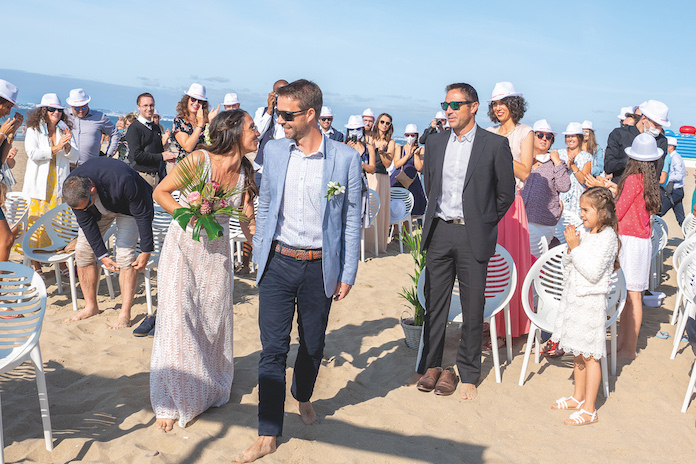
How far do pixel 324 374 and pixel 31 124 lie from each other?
15.9 ft

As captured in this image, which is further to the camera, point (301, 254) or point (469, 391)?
point (469, 391)

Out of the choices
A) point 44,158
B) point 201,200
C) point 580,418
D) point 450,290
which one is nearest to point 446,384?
point 450,290

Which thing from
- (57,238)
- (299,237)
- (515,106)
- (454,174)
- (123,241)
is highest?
(515,106)

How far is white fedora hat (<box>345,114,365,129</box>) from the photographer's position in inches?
391

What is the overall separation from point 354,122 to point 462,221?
5.95 metres

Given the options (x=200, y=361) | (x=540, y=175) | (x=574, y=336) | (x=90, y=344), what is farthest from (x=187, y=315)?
(x=540, y=175)

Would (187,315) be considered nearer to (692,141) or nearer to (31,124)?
(31,124)

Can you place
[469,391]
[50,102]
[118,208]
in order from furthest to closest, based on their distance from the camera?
[50,102] → [118,208] → [469,391]

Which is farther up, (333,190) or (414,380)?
(333,190)

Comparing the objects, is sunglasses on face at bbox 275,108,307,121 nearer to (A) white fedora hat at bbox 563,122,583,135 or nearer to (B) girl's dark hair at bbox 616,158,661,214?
(B) girl's dark hair at bbox 616,158,661,214

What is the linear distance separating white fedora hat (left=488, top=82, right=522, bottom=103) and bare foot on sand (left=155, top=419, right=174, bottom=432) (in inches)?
144

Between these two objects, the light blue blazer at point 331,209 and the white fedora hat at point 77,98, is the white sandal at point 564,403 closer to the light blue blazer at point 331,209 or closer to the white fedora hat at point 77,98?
the light blue blazer at point 331,209

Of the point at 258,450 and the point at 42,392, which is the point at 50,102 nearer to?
the point at 42,392

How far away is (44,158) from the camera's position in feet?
23.3
